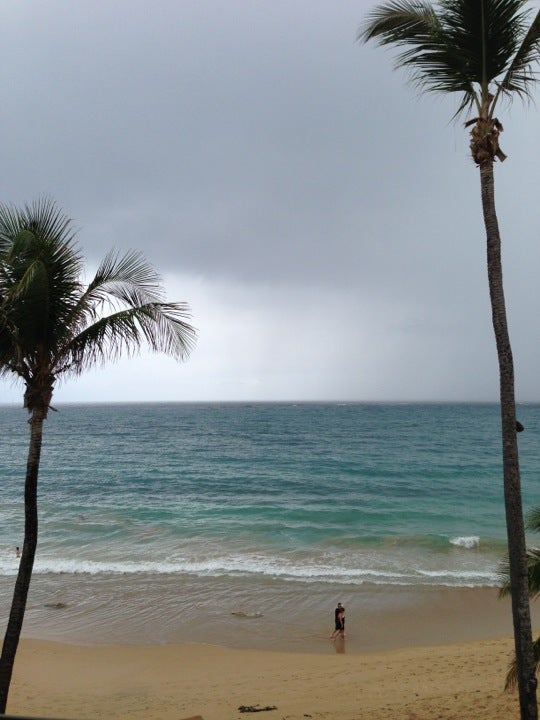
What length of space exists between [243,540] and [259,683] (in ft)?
43.8

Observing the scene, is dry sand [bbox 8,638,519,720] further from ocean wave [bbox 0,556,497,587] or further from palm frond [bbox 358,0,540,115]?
palm frond [bbox 358,0,540,115]

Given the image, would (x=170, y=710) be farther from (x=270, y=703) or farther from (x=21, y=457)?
(x=21, y=457)

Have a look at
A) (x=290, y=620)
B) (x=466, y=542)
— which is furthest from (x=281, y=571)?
(x=466, y=542)

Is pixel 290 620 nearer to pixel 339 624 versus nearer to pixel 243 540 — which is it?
pixel 339 624

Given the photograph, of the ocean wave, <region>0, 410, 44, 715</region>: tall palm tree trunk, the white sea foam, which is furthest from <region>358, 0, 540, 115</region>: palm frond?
the white sea foam

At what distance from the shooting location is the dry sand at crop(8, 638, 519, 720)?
9531 mm

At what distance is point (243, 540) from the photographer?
24.9 metres

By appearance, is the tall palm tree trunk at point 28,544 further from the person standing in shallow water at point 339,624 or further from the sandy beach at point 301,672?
the person standing in shallow water at point 339,624

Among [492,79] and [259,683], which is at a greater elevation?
[492,79]

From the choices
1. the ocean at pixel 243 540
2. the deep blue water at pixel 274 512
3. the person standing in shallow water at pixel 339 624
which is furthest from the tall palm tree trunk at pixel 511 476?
the deep blue water at pixel 274 512

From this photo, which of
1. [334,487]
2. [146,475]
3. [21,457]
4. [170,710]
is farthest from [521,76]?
[21,457]

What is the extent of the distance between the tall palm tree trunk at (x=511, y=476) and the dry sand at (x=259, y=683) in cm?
395

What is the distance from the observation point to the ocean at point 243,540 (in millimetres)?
16562

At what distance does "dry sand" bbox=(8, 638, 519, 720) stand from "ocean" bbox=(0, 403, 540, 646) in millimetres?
1399
